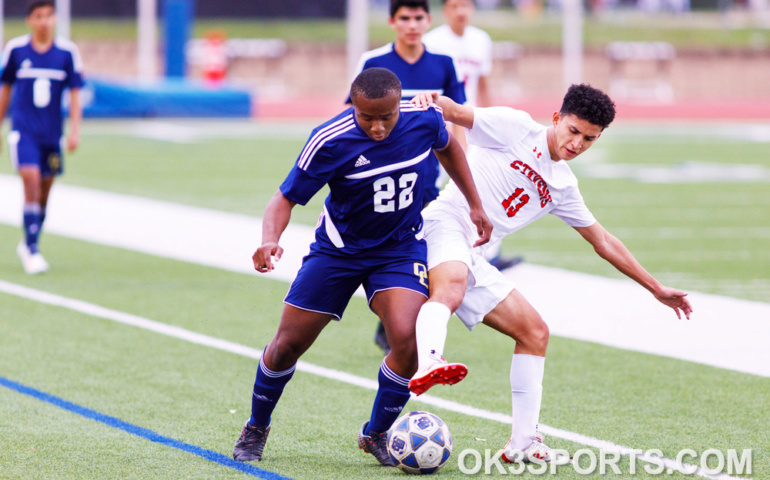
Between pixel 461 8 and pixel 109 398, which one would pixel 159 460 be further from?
pixel 461 8

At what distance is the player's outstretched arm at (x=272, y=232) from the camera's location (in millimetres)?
4668

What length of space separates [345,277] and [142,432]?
1406 millimetres

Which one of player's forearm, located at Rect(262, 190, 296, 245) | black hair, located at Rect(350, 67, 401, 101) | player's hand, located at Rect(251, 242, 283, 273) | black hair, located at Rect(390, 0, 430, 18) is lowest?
player's hand, located at Rect(251, 242, 283, 273)

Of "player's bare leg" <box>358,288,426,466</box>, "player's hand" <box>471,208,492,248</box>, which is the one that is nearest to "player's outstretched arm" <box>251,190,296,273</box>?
"player's bare leg" <box>358,288,426,466</box>

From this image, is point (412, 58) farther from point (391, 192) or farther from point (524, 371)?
point (524, 371)

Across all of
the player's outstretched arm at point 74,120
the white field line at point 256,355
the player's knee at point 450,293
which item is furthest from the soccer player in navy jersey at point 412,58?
the player's outstretched arm at point 74,120

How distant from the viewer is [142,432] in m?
5.54

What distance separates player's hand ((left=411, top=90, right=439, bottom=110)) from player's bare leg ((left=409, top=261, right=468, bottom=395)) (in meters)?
0.75

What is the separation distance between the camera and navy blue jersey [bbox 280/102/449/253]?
192 inches

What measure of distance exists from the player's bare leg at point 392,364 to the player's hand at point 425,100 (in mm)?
885

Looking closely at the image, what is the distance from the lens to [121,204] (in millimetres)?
14148

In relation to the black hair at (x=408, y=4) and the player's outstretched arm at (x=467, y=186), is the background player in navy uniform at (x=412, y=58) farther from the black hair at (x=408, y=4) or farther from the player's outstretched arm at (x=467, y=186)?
the player's outstretched arm at (x=467, y=186)

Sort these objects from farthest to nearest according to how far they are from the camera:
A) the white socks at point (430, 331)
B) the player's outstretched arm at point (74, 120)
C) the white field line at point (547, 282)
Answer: the player's outstretched arm at point (74, 120) < the white field line at point (547, 282) < the white socks at point (430, 331)

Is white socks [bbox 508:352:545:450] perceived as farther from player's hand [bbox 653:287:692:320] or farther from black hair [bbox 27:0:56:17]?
black hair [bbox 27:0:56:17]
